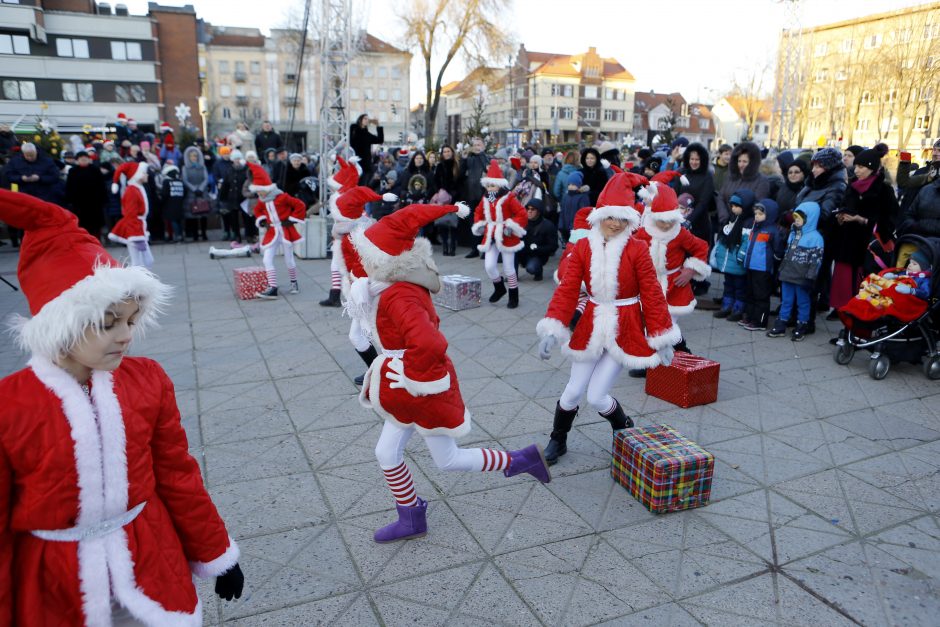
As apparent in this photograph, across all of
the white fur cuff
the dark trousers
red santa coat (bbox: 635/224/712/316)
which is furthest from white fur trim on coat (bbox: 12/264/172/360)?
the dark trousers

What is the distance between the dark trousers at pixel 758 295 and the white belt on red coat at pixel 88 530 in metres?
7.82

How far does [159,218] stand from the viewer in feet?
49.2

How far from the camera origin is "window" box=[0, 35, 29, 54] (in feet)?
152

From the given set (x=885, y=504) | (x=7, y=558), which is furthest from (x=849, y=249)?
(x=7, y=558)

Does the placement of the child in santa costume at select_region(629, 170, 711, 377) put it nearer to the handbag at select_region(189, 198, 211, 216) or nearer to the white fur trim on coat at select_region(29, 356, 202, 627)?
the white fur trim on coat at select_region(29, 356, 202, 627)

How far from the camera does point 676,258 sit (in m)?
6.30

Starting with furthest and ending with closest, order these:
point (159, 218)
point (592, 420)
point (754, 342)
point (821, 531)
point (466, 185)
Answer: point (159, 218) → point (466, 185) → point (754, 342) → point (592, 420) → point (821, 531)

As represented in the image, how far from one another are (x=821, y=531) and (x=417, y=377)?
8.74 feet

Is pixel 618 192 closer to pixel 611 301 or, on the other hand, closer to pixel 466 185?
pixel 611 301

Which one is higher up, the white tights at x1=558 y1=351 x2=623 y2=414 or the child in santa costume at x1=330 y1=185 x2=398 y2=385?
the child in santa costume at x1=330 y1=185 x2=398 y2=385

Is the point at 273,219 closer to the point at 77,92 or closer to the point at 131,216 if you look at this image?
the point at 131,216

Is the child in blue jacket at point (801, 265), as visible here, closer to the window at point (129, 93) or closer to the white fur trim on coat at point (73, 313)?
the white fur trim on coat at point (73, 313)

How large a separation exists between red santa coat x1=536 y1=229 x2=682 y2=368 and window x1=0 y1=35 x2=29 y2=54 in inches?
2266

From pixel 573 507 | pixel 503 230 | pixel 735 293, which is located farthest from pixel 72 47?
pixel 573 507
